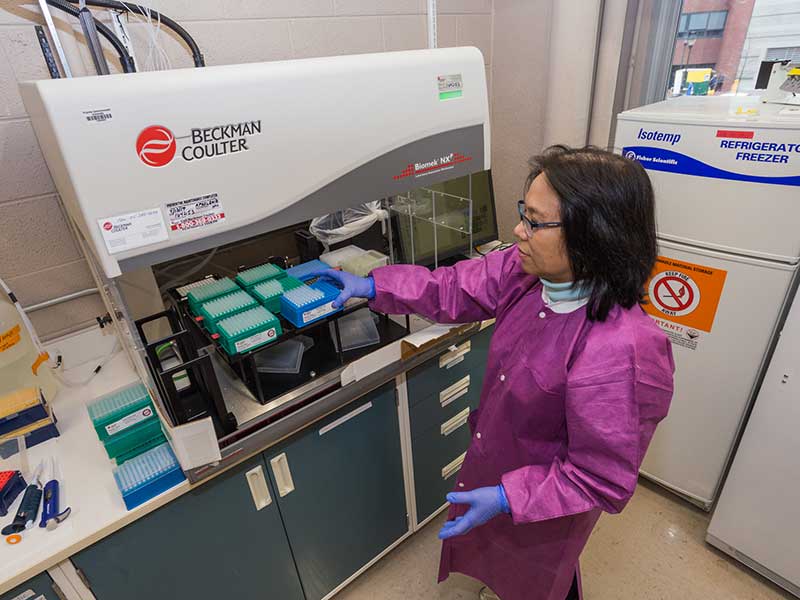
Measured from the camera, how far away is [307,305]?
104 centimetres

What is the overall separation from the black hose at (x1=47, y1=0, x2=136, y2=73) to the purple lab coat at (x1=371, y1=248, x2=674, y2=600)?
0.78 meters

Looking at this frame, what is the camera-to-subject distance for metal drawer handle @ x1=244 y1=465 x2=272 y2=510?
3.73ft

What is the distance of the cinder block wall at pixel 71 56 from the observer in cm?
115

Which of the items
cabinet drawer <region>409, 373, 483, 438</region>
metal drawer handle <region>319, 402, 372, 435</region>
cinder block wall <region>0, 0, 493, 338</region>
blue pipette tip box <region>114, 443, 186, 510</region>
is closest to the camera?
blue pipette tip box <region>114, 443, 186, 510</region>

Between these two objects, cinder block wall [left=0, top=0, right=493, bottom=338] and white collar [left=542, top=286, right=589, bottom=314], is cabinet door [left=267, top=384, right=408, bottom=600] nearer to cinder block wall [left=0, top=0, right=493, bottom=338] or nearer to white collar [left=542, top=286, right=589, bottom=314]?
white collar [left=542, top=286, right=589, bottom=314]

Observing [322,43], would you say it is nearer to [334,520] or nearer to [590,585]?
[334,520]

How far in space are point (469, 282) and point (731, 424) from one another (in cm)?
114

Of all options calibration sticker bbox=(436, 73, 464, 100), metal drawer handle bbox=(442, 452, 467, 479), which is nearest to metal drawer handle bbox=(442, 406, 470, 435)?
metal drawer handle bbox=(442, 452, 467, 479)

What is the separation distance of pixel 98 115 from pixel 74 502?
0.79 metres

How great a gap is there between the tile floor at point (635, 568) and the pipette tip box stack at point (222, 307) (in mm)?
1185

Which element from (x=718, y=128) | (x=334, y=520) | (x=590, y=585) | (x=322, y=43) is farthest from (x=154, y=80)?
(x=590, y=585)

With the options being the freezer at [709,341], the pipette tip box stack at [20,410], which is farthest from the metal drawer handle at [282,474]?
the freezer at [709,341]

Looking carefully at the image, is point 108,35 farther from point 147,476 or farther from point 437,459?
point 437,459

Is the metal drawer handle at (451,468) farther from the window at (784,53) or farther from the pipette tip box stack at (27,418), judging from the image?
the window at (784,53)
